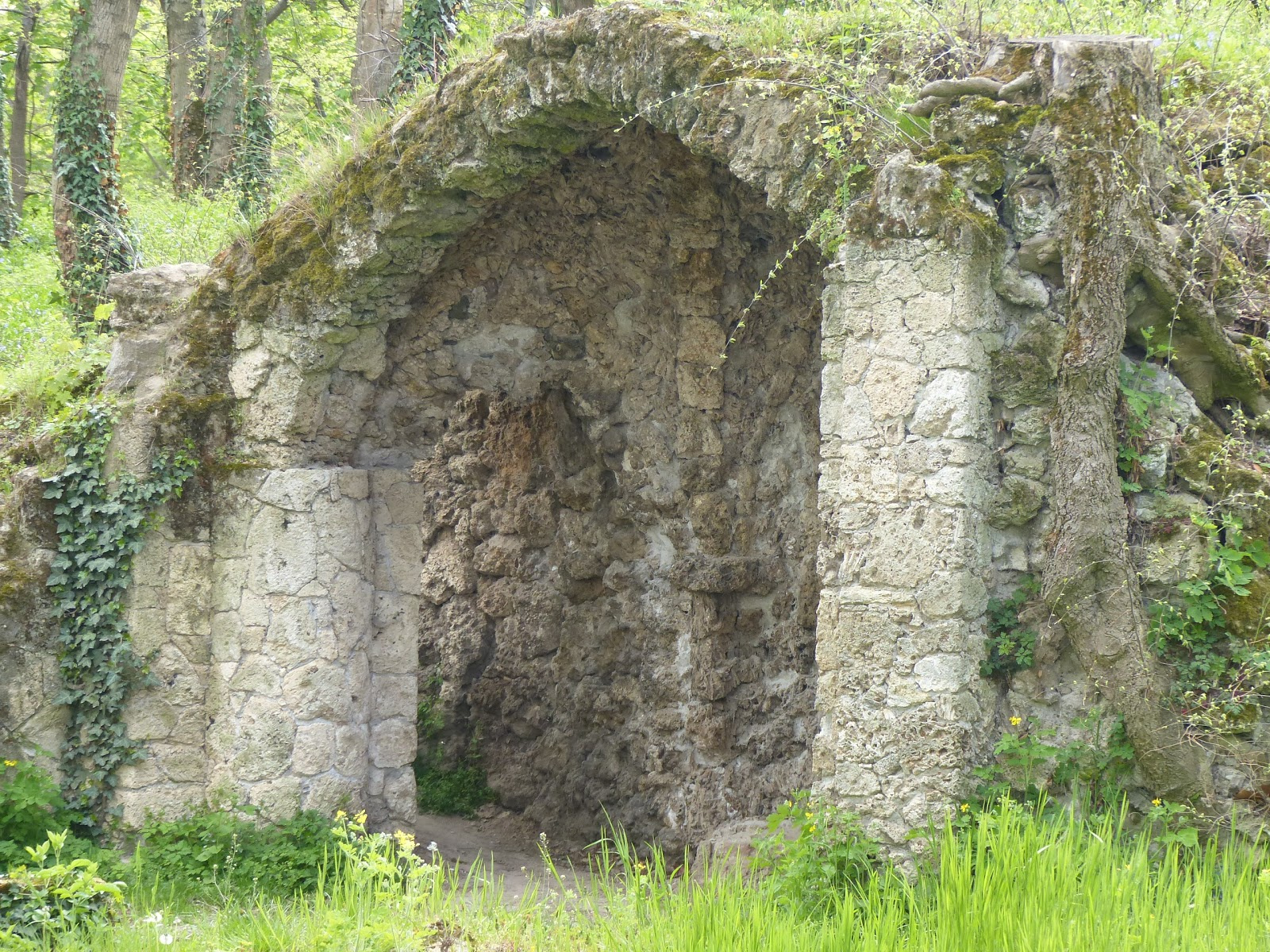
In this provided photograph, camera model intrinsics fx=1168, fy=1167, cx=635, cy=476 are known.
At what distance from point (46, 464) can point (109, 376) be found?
53cm

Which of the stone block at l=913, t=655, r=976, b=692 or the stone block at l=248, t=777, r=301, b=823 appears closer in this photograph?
the stone block at l=913, t=655, r=976, b=692

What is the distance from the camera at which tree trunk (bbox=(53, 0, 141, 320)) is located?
345 inches

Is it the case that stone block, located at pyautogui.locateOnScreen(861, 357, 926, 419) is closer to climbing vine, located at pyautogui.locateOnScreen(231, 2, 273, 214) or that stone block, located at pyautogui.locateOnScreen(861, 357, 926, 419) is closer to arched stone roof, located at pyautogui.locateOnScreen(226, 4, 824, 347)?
arched stone roof, located at pyautogui.locateOnScreen(226, 4, 824, 347)

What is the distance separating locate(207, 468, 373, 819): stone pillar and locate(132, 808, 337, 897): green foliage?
0.12 metres

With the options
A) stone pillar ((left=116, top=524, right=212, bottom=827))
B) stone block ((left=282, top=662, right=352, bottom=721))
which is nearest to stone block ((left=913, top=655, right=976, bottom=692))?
Answer: stone block ((left=282, top=662, right=352, bottom=721))

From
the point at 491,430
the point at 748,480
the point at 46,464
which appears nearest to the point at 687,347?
the point at 748,480

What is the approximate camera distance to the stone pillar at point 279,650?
18.5 ft

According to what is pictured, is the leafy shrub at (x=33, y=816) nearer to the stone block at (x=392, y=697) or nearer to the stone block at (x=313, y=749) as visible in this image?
the stone block at (x=313, y=749)

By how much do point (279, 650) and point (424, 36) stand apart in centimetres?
532

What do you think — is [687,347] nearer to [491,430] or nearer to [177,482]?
[491,430]

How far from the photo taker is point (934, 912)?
3076mm

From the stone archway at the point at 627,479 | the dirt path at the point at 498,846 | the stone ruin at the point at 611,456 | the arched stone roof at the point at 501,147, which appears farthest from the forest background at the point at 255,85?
the dirt path at the point at 498,846

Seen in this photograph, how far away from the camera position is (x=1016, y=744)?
3703 mm

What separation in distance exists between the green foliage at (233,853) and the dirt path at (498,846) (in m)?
1.01
